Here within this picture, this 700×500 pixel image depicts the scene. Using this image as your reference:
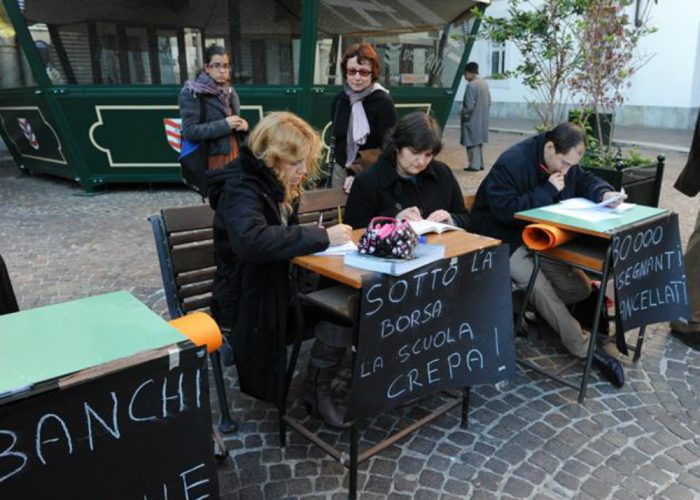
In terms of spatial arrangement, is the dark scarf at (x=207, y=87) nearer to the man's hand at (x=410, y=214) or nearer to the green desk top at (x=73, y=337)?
the man's hand at (x=410, y=214)

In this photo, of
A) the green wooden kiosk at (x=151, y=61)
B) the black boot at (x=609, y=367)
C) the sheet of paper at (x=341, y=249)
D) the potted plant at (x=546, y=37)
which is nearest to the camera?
the sheet of paper at (x=341, y=249)

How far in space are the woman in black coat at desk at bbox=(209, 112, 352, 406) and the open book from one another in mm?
320

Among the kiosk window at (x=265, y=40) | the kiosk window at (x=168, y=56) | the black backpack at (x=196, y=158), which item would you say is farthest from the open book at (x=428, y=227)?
the kiosk window at (x=168, y=56)

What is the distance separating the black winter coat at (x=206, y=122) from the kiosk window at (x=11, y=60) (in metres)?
4.47

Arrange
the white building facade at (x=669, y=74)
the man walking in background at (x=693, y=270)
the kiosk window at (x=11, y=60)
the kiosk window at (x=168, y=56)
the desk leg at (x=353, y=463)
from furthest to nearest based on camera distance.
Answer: the white building facade at (x=669, y=74), the kiosk window at (x=11, y=60), the kiosk window at (x=168, y=56), the man walking in background at (x=693, y=270), the desk leg at (x=353, y=463)

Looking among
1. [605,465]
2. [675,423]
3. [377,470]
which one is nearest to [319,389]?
[377,470]

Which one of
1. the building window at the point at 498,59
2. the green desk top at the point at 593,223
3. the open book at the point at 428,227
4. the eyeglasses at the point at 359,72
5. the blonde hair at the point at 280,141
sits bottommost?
the green desk top at the point at 593,223

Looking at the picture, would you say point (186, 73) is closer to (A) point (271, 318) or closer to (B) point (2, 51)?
(B) point (2, 51)

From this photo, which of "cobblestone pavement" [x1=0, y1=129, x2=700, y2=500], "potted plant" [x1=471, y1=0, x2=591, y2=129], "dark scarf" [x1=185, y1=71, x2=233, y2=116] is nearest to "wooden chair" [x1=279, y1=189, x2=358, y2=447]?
"cobblestone pavement" [x1=0, y1=129, x2=700, y2=500]

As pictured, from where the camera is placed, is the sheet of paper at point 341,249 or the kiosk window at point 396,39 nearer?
the sheet of paper at point 341,249

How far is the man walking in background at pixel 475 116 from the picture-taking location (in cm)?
940

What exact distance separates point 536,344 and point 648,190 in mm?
1811

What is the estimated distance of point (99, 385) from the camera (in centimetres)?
134

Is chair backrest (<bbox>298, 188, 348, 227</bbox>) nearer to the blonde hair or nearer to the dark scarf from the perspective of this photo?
the blonde hair
